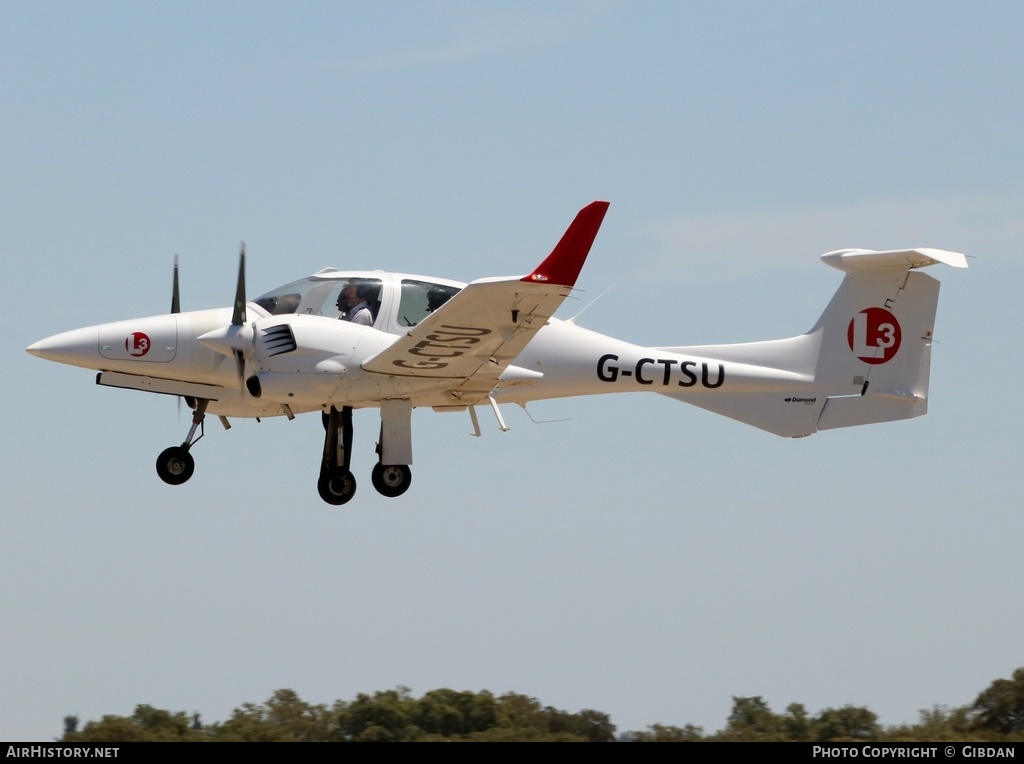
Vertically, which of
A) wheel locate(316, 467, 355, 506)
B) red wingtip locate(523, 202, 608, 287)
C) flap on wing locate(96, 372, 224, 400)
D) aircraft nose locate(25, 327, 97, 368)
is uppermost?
red wingtip locate(523, 202, 608, 287)

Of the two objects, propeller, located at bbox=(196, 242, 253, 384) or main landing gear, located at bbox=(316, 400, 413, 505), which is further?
main landing gear, located at bbox=(316, 400, 413, 505)

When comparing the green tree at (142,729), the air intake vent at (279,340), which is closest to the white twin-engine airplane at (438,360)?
the air intake vent at (279,340)

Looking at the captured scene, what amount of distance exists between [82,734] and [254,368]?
15.3ft

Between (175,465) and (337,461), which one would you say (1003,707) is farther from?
(175,465)

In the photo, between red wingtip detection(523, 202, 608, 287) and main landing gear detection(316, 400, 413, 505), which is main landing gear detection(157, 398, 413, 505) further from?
red wingtip detection(523, 202, 608, 287)

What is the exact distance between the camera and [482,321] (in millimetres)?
18281

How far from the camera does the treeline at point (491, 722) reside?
1866 centimetres

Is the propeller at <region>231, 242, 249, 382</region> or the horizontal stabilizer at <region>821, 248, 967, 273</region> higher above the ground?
the horizontal stabilizer at <region>821, 248, 967, 273</region>

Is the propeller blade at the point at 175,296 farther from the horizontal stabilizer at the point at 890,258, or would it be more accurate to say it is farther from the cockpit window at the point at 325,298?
the horizontal stabilizer at the point at 890,258

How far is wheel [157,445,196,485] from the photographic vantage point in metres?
20.0

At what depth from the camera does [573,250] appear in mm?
16891

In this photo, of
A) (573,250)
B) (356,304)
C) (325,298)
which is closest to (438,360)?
(356,304)

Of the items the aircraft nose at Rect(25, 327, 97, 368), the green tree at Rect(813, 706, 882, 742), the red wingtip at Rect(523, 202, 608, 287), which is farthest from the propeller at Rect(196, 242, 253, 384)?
the green tree at Rect(813, 706, 882, 742)
